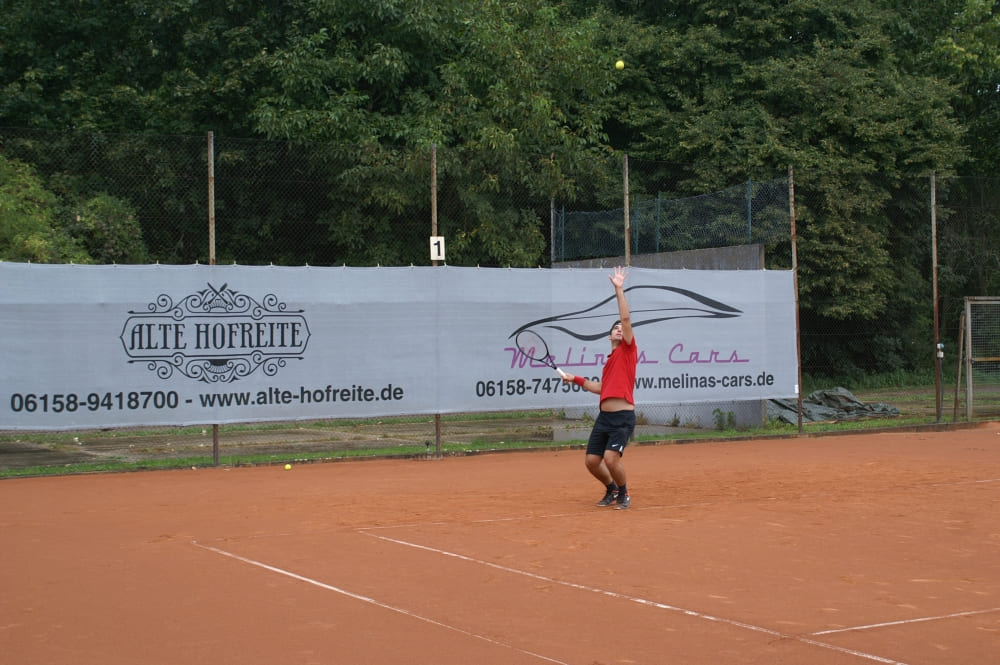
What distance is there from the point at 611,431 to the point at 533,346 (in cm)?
481

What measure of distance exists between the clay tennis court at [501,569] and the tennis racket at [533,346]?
2599mm

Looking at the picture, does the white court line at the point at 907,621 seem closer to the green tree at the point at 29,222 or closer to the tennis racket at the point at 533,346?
the tennis racket at the point at 533,346

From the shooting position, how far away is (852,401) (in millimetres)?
19250

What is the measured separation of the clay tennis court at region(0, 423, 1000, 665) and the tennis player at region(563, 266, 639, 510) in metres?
0.29

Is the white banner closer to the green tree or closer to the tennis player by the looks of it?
the tennis player

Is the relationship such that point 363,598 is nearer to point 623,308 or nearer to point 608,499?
point 608,499

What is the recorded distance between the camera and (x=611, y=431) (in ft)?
31.7

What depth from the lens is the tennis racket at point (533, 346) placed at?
14.3 m

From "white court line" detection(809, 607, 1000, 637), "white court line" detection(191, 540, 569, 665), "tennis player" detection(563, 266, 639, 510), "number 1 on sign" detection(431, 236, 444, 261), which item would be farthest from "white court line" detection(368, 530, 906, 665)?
"number 1 on sign" detection(431, 236, 444, 261)

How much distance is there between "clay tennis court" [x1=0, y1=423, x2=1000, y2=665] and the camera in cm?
530

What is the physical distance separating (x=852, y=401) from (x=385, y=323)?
31.6 ft

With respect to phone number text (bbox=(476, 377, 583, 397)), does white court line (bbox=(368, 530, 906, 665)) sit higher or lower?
lower

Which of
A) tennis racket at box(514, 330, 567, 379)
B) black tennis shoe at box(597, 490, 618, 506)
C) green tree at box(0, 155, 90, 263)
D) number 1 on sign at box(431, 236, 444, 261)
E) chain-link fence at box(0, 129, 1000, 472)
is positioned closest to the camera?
black tennis shoe at box(597, 490, 618, 506)

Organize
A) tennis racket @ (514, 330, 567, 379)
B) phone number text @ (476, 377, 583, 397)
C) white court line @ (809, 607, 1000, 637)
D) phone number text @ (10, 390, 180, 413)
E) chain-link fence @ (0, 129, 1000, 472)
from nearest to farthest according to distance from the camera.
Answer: white court line @ (809, 607, 1000, 637)
phone number text @ (10, 390, 180, 413)
phone number text @ (476, 377, 583, 397)
tennis racket @ (514, 330, 567, 379)
chain-link fence @ (0, 129, 1000, 472)
